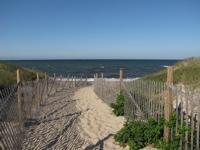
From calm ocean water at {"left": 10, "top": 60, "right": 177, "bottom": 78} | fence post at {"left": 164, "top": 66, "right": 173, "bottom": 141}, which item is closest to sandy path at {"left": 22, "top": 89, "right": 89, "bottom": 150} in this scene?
fence post at {"left": 164, "top": 66, "right": 173, "bottom": 141}

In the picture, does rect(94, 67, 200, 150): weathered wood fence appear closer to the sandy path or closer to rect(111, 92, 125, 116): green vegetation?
rect(111, 92, 125, 116): green vegetation

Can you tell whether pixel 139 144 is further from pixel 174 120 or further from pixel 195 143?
pixel 195 143

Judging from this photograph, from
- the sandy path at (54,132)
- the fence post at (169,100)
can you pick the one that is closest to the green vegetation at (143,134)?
the fence post at (169,100)

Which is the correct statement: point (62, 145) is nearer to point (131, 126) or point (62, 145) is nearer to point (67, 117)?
point (131, 126)

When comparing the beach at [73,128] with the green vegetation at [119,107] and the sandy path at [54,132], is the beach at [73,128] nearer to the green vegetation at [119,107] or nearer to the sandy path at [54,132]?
the sandy path at [54,132]

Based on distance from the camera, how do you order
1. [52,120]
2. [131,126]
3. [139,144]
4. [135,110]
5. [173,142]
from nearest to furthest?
[173,142], [139,144], [131,126], [135,110], [52,120]

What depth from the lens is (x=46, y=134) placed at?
32.9 feet

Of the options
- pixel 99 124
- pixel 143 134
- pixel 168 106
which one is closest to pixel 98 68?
pixel 99 124

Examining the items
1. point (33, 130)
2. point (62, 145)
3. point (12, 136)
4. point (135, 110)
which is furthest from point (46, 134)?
point (135, 110)

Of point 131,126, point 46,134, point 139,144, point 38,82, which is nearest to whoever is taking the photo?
point 139,144

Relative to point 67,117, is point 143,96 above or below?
above

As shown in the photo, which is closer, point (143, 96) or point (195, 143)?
point (195, 143)

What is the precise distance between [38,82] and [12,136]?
24.9ft

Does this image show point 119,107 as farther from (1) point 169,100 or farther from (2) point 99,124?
(1) point 169,100
